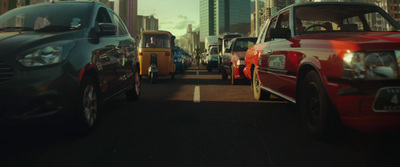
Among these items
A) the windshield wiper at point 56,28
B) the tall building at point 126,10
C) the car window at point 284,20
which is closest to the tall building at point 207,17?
the tall building at point 126,10

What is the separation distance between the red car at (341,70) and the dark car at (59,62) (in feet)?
7.87

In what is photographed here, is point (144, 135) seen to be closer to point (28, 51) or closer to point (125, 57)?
point (28, 51)

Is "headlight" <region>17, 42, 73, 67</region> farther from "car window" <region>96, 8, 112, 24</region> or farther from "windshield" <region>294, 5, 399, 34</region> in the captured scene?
"windshield" <region>294, 5, 399, 34</region>

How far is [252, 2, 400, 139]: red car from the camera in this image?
272 centimetres

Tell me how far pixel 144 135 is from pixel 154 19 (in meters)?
173

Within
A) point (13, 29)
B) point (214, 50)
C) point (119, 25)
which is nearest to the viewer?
point (13, 29)

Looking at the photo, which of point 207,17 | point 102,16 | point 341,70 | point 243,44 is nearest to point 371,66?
point 341,70

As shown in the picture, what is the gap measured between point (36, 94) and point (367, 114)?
2951mm

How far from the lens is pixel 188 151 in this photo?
308cm

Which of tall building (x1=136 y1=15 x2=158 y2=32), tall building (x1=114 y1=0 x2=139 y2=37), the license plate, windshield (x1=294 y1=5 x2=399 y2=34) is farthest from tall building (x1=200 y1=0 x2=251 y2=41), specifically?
the license plate

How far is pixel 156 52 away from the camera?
498 inches

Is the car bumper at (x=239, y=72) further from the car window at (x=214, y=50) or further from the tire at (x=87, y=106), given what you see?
the car window at (x=214, y=50)

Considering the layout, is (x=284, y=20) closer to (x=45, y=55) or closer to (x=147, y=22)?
(x=45, y=55)

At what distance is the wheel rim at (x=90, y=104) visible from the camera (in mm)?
3749
